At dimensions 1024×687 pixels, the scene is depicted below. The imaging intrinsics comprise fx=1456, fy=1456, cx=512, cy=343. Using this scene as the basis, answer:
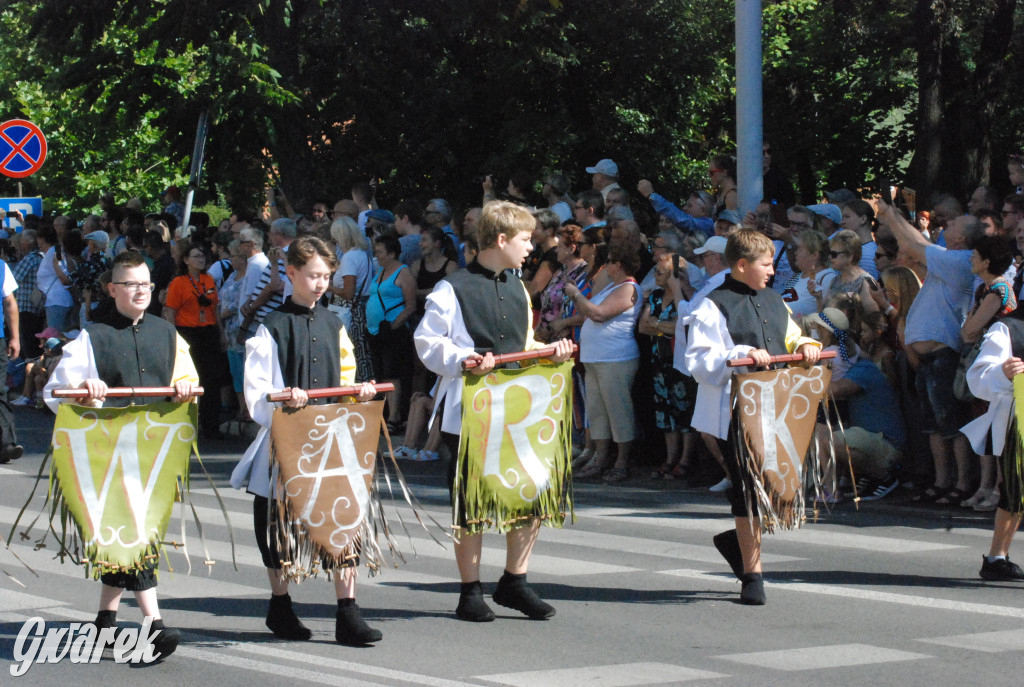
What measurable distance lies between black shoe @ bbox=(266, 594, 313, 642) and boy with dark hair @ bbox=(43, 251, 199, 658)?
0.43 m

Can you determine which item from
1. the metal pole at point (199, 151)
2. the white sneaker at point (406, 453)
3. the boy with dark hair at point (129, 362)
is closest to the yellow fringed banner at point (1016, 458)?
the boy with dark hair at point (129, 362)

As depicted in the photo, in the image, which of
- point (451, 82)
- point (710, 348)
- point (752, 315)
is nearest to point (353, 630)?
point (710, 348)

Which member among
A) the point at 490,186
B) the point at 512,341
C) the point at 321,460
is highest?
the point at 490,186

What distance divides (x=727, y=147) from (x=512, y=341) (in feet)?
69.0

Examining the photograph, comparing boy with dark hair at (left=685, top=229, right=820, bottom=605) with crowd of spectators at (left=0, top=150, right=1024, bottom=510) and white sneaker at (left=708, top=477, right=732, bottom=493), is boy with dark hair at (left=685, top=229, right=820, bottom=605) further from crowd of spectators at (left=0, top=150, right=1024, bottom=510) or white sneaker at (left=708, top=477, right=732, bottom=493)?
white sneaker at (left=708, top=477, right=732, bottom=493)

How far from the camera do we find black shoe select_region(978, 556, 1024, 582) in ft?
25.4

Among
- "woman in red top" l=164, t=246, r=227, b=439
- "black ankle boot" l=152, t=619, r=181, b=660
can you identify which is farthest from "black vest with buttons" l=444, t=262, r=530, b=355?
"woman in red top" l=164, t=246, r=227, b=439

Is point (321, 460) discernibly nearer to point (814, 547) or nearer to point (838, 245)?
point (814, 547)

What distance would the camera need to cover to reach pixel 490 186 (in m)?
15.2

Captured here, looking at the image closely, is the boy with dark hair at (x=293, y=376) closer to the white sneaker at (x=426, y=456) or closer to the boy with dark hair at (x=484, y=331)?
the boy with dark hair at (x=484, y=331)

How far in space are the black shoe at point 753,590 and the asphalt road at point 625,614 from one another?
0.18 feet

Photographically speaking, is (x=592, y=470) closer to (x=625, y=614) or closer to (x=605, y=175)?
(x=605, y=175)

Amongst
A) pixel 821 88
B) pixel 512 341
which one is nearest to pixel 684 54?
pixel 821 88

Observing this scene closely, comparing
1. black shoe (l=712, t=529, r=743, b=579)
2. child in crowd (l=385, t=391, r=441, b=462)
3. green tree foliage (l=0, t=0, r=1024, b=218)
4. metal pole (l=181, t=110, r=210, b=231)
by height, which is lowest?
black shoe (l=712, t=529, r=743, b=579)
